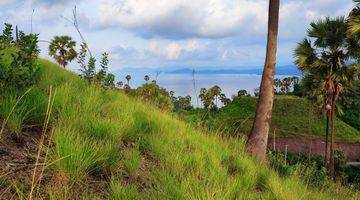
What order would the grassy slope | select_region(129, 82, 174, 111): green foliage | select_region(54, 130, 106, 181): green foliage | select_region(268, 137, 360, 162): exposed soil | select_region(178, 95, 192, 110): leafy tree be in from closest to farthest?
select_region(54, 130, 106, 181): green foliage < select_region(129, 82, 174, 111): green foliage < select_region(178, 95, 192, 110): leafy tree < select_region(268, 137, 360, 162): exposed soil < the grassy slope

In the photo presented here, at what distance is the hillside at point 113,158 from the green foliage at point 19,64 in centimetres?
23

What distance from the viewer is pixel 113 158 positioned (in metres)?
5.81

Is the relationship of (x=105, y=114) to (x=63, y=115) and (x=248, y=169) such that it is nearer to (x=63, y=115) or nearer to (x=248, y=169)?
(x=63, y=115)

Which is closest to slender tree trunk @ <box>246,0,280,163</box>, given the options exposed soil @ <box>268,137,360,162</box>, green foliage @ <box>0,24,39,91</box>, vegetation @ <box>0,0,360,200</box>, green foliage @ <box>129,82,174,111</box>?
green foliage @ <box>129,82,174,111</box>

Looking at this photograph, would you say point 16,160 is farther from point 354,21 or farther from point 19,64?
point 354,21

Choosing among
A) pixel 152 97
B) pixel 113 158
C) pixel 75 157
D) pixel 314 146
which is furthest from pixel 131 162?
pixel 314 146

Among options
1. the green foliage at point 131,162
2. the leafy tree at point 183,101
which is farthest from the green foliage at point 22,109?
the leafy tree at point 183,101

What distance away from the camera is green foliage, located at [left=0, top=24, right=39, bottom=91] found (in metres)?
6.65

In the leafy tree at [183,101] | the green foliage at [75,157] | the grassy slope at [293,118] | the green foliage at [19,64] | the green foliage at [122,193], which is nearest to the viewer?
the green foliage at [122,193]

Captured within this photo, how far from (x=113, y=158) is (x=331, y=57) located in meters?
33.3

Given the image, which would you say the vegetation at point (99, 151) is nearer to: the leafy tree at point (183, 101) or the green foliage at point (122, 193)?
the green foliage at point (122, 193)

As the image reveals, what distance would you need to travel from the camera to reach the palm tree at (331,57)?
36.0 metres

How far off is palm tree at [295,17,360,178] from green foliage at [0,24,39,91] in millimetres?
30648

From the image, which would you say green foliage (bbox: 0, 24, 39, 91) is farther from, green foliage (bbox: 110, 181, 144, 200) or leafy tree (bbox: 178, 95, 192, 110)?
leafy tree (bbox: 178, 95, 192, 110)
